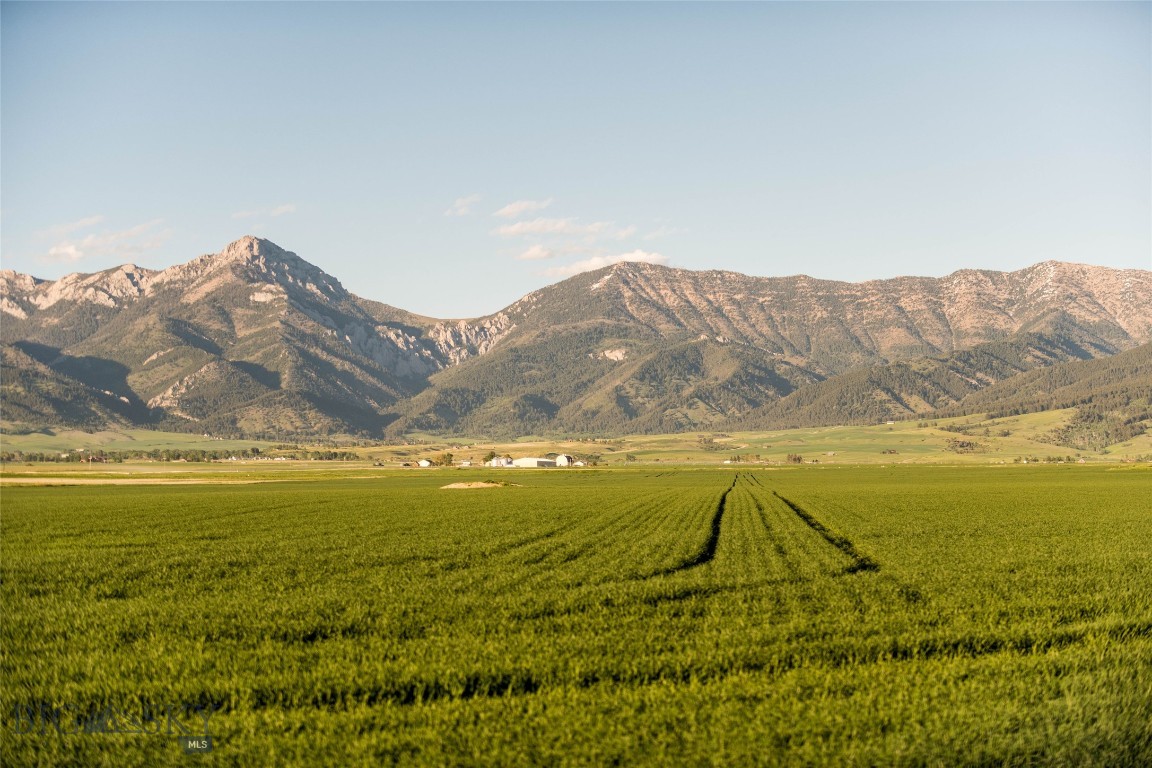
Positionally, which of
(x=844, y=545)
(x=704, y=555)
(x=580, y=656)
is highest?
(x=580, y=656)

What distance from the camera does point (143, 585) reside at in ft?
97.8

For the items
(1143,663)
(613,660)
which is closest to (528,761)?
(613,660)

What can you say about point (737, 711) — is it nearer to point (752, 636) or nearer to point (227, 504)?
point (752, 636)

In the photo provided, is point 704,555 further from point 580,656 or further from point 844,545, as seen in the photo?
point 580,656

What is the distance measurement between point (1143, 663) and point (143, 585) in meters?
30.5

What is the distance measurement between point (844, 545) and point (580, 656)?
29.2 m

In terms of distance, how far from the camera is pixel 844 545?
1735 inches

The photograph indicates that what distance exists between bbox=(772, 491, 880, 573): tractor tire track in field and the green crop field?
0.33 meters

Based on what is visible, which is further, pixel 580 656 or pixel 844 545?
pixel 844 545

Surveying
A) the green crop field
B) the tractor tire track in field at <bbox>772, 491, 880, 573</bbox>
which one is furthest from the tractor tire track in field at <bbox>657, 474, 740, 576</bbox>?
the tractor tire track in field at <bbox>772, 491, 880, 573</bbox>

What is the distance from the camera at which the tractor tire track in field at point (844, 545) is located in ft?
113

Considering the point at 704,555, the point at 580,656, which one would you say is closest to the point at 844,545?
the point at 704,555

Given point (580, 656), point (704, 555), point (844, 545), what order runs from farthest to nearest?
point (844, 545) → point (704, 555) → point (580, 656)

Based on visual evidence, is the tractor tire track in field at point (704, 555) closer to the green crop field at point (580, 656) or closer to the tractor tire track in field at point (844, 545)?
the green crop field at point (580, 656)
